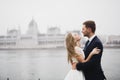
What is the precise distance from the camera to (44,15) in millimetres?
4676

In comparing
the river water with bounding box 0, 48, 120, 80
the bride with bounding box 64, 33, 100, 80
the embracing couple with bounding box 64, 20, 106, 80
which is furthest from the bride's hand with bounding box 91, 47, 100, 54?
the river water with bounding box 0, 48, 120, 80

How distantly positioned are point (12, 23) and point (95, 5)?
1.76 m

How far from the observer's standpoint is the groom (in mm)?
1296

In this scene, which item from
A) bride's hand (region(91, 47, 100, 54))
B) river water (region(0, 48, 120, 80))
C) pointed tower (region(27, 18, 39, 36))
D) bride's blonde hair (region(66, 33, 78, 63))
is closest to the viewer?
bride's hand (region(91, 47, 100, 54))

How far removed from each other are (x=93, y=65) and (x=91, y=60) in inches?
1.2

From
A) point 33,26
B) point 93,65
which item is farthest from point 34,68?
point 93,65

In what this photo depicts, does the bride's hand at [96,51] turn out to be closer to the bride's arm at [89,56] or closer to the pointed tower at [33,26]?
the bride's arm at [89,56]

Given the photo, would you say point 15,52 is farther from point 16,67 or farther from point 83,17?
point 83,17

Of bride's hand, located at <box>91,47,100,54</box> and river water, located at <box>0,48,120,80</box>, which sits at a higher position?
bride's hand, located at <box>91,47,100,54</box>

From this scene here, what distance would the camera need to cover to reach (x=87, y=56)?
1358 millimetres

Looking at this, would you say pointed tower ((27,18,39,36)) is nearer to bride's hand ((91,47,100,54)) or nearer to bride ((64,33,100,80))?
bride ((64,33,100,80))

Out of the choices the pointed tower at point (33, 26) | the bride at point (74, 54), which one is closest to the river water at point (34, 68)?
the pointed tower at point (33, 26)

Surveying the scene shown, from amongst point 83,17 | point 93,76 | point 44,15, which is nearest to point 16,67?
point 44,15

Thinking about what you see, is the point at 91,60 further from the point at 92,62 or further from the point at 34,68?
the point at 34,68
